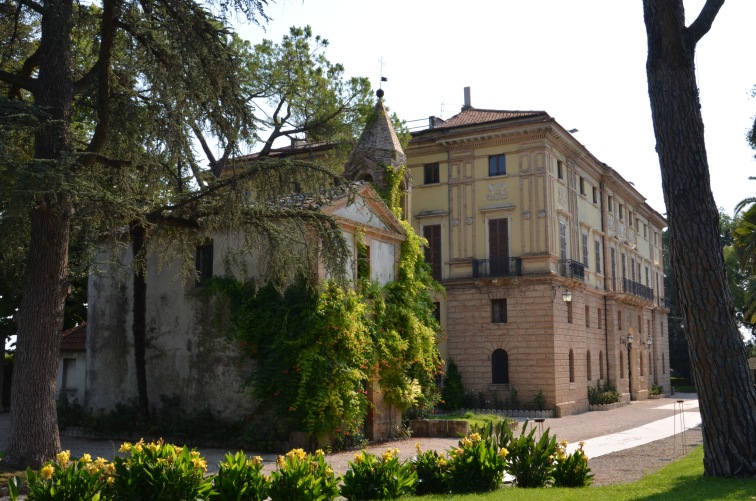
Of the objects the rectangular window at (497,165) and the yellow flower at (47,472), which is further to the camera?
the rectangular window at (497,165)

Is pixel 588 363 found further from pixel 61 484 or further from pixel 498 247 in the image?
pixel 61 484

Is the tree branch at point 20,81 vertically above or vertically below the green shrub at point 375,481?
above

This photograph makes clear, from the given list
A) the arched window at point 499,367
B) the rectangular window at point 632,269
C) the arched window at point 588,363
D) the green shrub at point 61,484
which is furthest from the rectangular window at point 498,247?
the green shrub at point 61,484

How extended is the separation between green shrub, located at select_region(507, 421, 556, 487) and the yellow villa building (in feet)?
65.1

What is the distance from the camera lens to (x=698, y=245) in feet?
36.3

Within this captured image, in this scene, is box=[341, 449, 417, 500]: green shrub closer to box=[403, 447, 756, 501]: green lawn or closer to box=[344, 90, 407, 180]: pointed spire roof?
box=[403, 447, 756, 501]: green lawn

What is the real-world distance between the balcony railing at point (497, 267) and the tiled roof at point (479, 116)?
20.3ft

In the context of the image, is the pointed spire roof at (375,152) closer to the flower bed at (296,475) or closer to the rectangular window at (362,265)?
the rectangular window at (362,265)

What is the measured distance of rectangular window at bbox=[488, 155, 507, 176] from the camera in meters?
34.5

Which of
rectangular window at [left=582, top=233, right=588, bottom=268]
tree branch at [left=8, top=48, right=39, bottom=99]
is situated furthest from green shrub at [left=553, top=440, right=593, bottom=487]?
rectangular window at [left=582, top=233, right=588, bottom=268]

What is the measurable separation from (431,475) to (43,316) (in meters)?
7.61

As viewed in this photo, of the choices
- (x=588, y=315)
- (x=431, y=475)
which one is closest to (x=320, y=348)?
(x=431, y=475)

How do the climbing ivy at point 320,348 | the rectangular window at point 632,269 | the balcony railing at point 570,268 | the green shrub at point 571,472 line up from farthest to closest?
the rectangular window at point 632,269 → the balcony railing at point 570,268 → the climbing ivy at point 320,348 → the green shrub at point 571,472

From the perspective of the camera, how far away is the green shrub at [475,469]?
35.9ft
